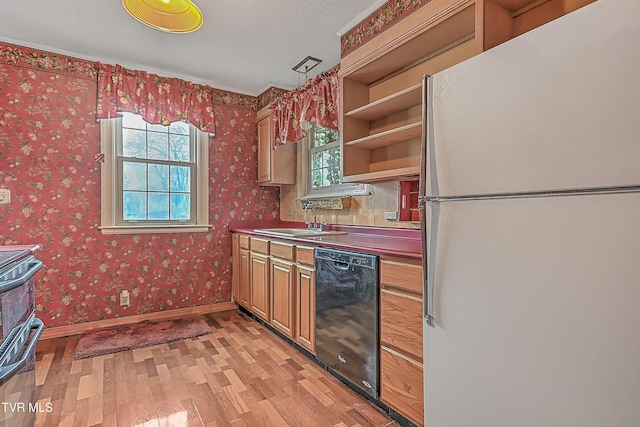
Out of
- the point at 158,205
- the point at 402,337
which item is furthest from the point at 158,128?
the point at 402,337

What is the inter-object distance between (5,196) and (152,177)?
1121 millimetres

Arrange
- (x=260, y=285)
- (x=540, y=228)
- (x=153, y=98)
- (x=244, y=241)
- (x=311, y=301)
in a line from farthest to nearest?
(x=244, y=241) < (x=153, y=98) < (x=260, y=285) < (x=311, y=301) < (x=540, y=228)

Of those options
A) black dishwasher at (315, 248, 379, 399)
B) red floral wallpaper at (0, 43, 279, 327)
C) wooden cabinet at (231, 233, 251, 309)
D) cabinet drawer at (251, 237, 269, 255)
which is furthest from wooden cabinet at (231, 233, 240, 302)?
black dishwasher at (315, 248, 379, 399)

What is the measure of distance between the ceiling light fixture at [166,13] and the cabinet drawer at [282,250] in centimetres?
158

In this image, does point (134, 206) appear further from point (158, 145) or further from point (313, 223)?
point (313, 223)

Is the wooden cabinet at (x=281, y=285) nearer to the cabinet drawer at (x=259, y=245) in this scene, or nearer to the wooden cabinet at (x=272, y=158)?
the cabinet drawer at (x=259, y=245)

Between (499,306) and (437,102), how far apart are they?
0.77 meters

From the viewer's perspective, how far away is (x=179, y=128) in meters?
3.54

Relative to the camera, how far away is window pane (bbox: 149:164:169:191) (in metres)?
3.38

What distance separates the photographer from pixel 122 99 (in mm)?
3037

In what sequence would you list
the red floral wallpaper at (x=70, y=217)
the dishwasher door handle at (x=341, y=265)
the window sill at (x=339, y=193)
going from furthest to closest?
the window sill at (x=339, y=193)
the red floral wallpaper at (x=70, y=217)
the dishwasher door handle at (x=341, y=265)

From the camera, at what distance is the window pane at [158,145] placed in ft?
11.1

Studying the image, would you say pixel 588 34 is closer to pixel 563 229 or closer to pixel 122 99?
pixel 563 229

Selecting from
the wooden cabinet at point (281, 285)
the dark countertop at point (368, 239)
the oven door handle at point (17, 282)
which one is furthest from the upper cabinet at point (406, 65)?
the oven door handle at point (17, 282)
